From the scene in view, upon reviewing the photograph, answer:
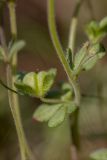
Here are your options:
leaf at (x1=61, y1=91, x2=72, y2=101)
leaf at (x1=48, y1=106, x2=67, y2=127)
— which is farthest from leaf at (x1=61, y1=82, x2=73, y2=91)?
leaf at (x1=48, y1=106, x2=67, y2=127)

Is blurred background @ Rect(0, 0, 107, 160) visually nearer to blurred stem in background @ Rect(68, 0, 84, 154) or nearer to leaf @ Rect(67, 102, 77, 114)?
blurred stem in background @ Rect(68, 0, 84, 154)

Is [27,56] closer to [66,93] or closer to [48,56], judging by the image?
[48,56]

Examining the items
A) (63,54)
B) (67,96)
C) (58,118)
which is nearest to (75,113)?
(67,96)

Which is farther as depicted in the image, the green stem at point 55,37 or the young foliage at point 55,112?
the young foliage at point 55,112

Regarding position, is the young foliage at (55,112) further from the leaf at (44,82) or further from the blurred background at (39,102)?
the blurred background at (39,102)

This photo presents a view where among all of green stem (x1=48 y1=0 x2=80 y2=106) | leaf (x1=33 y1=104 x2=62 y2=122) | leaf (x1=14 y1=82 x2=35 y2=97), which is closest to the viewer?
green stem (x1=48 y1=0 x2=80 y2=106)

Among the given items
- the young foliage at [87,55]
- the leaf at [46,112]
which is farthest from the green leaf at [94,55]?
the leaf at [46,112]
